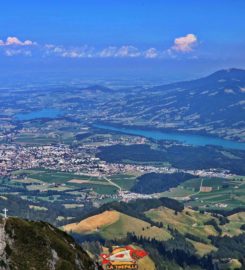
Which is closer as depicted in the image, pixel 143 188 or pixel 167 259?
pixel 167 259

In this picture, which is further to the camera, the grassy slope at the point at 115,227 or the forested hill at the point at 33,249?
the grassy slope at the point at 115,227

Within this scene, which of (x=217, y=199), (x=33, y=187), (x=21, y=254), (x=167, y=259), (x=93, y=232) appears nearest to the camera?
(x=21, y=254)

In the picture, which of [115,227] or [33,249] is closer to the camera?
[33,249]

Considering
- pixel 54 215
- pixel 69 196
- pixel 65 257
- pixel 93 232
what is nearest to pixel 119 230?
pixel 93 232

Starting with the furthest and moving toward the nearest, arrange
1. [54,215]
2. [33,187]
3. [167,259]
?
[33,187] → [54,215] → [167,259]

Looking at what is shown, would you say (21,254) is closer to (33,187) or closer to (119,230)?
(119,230)

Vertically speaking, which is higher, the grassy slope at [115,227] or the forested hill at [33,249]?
the forested hill at [33,249]

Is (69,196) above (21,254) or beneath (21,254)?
beneath

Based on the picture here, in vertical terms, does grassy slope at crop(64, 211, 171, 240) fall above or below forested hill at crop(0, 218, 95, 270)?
below

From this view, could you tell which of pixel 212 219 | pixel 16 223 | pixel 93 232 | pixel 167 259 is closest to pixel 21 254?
pixel 16 223

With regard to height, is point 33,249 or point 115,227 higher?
point 33,249

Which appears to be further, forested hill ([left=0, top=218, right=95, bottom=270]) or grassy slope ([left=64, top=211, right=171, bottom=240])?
grassy slope ([left=64, top=211, right=171, bottom=240])
